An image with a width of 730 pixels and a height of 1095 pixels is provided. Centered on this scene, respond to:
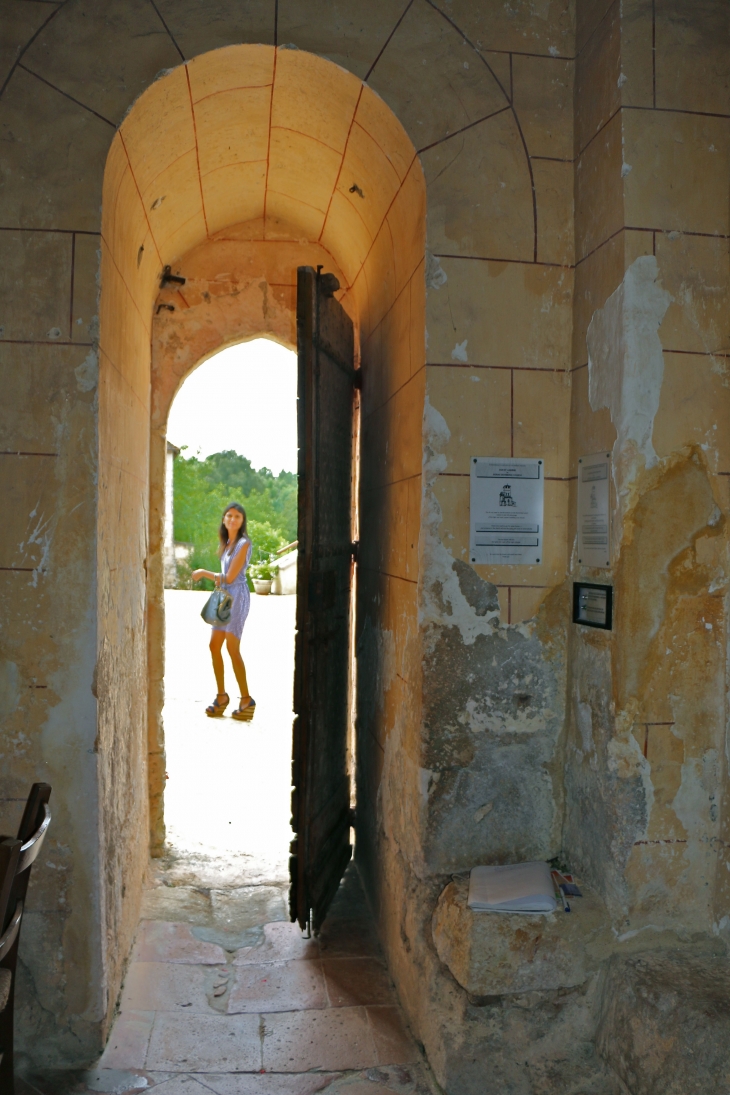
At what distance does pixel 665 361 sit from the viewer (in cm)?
217

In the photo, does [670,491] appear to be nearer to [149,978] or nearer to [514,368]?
[514,368]

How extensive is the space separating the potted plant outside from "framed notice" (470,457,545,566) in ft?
49.2

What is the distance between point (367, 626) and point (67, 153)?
6.68 feet

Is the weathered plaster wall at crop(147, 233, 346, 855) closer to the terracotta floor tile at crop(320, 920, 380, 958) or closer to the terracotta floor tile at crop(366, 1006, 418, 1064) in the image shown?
the terracotta floor tile at crop(320, 920, 380, 958)

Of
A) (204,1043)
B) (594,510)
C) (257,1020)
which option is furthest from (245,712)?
(594,510)

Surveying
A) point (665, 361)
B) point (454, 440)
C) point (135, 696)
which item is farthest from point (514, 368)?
point (135, 696)

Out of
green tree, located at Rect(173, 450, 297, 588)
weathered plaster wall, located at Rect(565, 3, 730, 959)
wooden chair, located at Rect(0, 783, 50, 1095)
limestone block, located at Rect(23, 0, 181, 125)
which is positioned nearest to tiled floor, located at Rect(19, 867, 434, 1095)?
wooden chair, located at Rect(0, 783, 50, 1095)

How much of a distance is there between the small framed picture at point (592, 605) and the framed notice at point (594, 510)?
0.23ft

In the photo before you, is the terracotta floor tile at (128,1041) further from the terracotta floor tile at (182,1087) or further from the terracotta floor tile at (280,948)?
the terracotta floor tile at (280,948)

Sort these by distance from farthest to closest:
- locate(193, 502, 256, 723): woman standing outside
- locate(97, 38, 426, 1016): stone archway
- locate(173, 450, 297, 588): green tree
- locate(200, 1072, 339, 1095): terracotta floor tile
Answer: locate(173, 450, 297, 588): green tree → locate(193, 502, 256, 723): woman standing outside → locate(97, 38, 426, 1016): stone archway → locate(200, 1072, 339, 1095): terracotta floor tile

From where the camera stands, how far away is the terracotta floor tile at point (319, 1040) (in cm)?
238

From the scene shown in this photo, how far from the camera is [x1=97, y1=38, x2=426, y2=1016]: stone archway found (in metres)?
2.47

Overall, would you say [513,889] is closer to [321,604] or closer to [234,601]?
[321,604]

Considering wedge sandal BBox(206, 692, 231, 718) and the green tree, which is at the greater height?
the green tree
